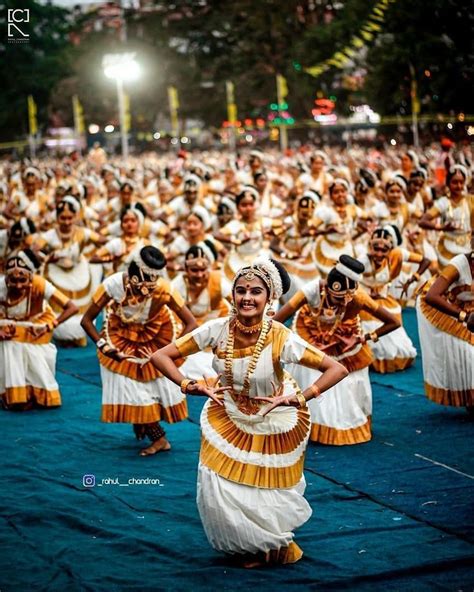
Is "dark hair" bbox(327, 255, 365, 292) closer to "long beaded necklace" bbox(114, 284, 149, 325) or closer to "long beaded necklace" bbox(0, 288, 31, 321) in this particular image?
"long beaded necklace" bbox(114, 284, 149, 325)

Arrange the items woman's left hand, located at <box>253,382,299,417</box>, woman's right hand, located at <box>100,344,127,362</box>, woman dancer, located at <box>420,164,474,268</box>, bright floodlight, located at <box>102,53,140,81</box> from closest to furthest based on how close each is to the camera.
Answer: woman's left hand, located at <box>253,382,299,417</box>, woman's right hand, located at <box>100,344,127,362</box>, woman dancer, located at <box>420,164,474,268</box>, bright floodlight, located at <box>102,53,140,81</box>

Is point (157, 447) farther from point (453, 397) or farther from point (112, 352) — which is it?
point (453, 397)

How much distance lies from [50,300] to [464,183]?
168 inches

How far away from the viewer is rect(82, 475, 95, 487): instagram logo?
279 inches

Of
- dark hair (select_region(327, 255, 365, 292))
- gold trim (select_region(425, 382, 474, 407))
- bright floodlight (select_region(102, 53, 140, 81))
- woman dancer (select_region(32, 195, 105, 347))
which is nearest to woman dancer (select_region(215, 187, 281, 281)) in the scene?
woman dancer (select_region(32, 195, 105, 347))

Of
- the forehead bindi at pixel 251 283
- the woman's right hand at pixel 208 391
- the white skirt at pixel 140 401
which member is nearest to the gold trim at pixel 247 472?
the woman's right hand at pixel 208 391

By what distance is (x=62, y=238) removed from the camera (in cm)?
1245

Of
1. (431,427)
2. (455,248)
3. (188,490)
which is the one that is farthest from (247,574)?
(455,248)

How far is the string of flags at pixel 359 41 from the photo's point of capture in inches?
746

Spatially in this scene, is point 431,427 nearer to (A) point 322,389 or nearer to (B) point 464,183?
(A) point 322,389

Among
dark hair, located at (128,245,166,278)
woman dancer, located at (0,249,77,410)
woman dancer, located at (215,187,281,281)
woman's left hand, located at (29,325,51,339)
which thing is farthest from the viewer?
woman dancer, located at (215,187,281,281)

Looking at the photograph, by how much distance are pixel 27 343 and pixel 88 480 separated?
236 cm

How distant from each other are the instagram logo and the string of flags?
1097 centimetres

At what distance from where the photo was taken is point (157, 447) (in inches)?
306
